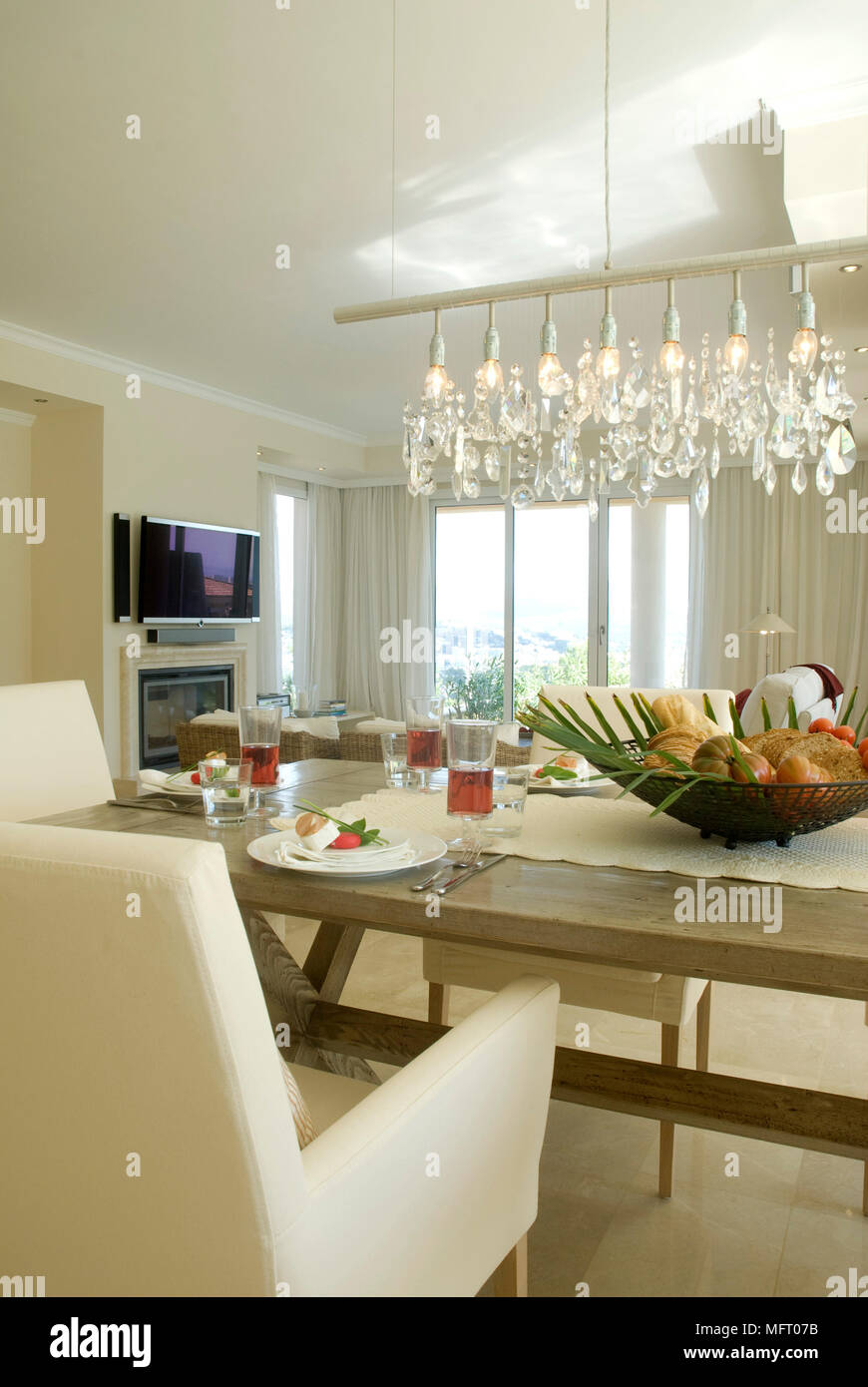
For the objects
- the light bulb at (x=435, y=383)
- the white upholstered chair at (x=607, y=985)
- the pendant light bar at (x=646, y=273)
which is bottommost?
the white upholstered chair at (x=607, y=985)

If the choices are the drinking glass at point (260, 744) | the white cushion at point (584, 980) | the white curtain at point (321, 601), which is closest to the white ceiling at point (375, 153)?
the drinking glass at point (260, 744)

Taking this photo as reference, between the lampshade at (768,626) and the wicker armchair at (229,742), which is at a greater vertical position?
the lampshade at (768,626)

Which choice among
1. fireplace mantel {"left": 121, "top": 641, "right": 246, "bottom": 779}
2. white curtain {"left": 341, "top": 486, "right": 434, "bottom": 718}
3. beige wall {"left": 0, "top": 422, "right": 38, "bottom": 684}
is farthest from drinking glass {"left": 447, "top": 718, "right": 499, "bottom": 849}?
white curtain {"left": 341, "top": 486, "right": 434, "bottom": 718}

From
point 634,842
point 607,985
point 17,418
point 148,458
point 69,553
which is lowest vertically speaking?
point 607,985

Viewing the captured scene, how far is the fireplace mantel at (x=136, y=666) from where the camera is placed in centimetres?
565

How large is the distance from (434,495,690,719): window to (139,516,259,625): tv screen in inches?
88.0

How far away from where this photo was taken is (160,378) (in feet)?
19.2

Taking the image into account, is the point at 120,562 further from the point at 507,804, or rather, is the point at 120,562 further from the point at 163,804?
the point at 507,804

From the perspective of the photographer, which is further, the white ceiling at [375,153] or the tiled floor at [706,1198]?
the white ceiling at [375,153]

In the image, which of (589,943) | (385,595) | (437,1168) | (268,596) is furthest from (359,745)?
(385,595)

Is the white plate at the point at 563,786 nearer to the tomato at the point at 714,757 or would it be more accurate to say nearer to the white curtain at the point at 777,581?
the tomato at the point at 714,757

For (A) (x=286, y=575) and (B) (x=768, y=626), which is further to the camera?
(A) (x=286, y=575)

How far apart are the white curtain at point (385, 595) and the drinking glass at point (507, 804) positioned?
22.4 feet

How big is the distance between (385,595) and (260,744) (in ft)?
22.4
